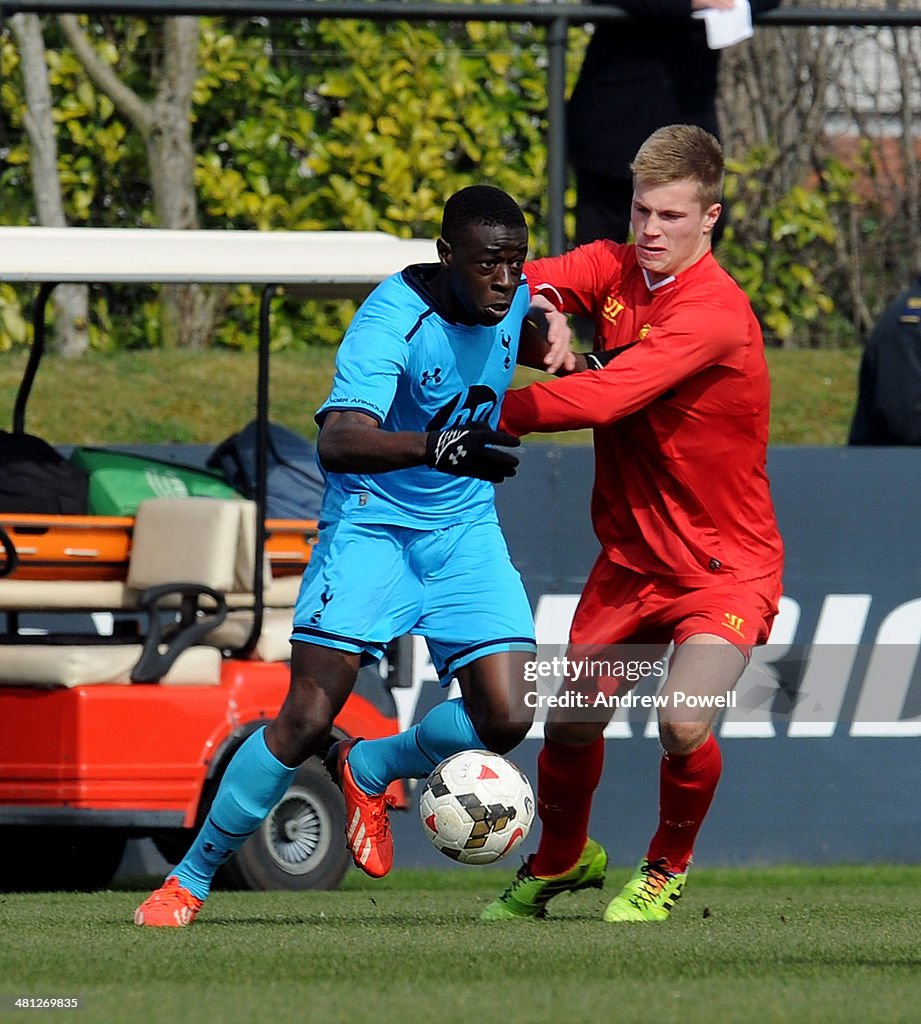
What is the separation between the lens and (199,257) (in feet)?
25.2

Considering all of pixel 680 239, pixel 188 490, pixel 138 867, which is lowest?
pixel 138 867

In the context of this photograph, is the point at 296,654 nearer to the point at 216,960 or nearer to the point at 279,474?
the point at 216,960

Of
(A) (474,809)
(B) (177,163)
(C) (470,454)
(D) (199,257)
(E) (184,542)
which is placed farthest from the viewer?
(B) (177,163)

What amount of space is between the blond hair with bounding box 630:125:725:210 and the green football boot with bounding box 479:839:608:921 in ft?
6.42

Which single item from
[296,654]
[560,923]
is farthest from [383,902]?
[296,654]

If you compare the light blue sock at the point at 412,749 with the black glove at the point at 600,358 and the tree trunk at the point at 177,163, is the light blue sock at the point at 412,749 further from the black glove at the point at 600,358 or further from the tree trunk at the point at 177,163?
the tree trunk at the point at 177,163

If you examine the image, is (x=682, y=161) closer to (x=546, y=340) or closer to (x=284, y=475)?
(x=546, y=340)

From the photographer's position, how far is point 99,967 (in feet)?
14.8

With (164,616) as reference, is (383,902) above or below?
below

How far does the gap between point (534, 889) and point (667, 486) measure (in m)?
1.26

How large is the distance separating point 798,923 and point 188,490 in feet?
10.7

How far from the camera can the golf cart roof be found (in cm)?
754
